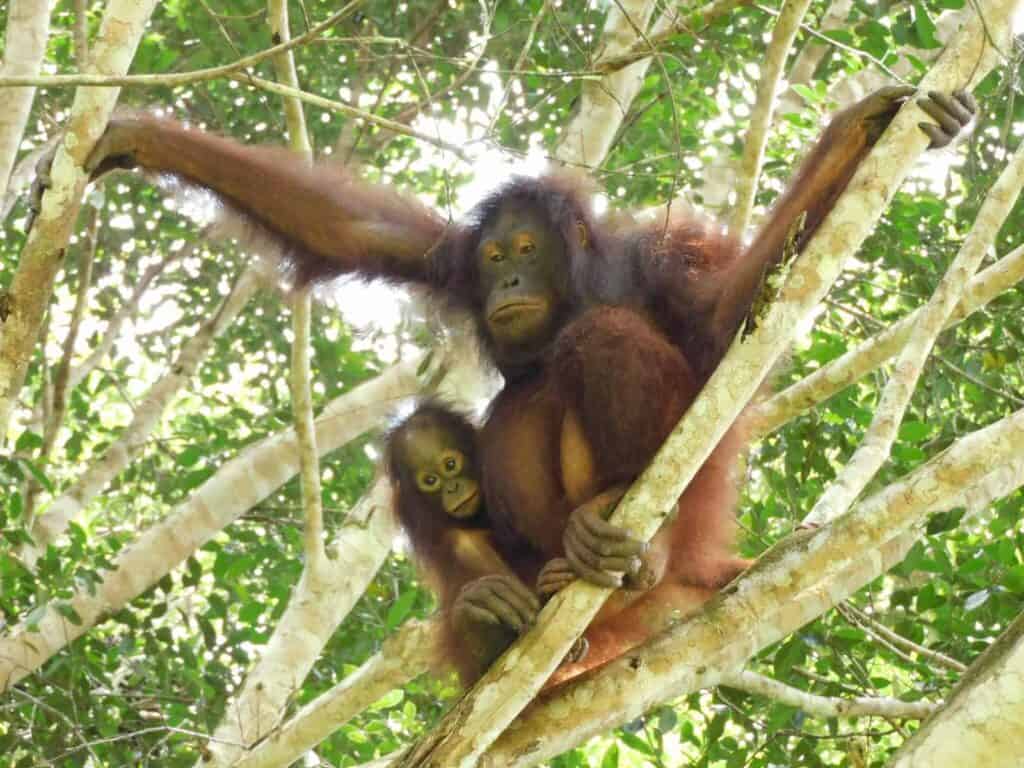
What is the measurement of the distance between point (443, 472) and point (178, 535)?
173 centimetres

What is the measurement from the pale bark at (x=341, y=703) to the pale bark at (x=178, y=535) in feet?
4.46

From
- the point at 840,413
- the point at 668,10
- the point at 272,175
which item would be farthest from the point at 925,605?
the point at 272,175

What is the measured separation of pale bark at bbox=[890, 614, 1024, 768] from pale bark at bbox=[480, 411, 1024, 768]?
32.3 inches

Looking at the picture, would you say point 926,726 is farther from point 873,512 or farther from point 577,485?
point 577,485

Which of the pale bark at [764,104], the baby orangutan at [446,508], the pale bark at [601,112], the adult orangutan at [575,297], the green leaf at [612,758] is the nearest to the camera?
the adult orangutan at [575,297]

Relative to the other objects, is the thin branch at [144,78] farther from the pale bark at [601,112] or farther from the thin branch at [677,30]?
the pale bark at [601,112]

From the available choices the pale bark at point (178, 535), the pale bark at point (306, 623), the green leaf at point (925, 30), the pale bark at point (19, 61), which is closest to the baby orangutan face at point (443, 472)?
the pale bark at point (306, 623)

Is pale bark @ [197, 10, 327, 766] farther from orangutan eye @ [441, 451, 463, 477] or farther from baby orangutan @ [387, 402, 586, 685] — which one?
orangutan eye @ [441, 451, 463, 477]

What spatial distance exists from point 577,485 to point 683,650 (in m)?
0.73

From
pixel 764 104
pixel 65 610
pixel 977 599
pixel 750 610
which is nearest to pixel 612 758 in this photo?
pixel 977 599

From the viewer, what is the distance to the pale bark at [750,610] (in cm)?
333

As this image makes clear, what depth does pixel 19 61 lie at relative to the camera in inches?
171

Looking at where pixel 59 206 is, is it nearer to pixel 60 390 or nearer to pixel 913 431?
pixel 60 390

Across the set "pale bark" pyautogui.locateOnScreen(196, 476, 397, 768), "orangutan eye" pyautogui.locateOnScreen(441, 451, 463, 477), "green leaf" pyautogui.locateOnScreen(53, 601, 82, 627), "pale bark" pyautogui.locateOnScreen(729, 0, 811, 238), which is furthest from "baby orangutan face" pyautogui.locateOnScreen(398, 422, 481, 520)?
"green leaf" pyautogui.locateOnScreen(53, 601, 82, 627)
